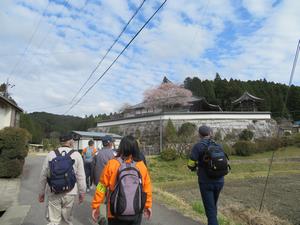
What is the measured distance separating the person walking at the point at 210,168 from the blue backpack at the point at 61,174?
1.60 meters

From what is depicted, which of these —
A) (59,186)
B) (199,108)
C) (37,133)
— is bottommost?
(59,186)

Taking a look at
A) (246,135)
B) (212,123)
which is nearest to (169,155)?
(212,123)

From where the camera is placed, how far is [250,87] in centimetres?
6019

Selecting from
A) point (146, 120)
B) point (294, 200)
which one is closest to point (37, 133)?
point (146, 120)

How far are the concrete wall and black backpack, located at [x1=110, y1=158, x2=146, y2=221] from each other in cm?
3170

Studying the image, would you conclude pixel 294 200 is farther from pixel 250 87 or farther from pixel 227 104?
pixel 250 87

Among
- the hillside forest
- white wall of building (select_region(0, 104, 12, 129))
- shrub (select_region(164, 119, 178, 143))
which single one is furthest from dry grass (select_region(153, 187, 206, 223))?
the hillside forest

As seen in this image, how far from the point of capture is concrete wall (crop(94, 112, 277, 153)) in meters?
35.7

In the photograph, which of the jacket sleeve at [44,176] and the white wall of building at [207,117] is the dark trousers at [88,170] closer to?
the jacket sleeve at [44,176]

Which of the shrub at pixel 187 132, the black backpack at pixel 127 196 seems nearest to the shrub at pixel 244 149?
the shrub at pixel 187 132

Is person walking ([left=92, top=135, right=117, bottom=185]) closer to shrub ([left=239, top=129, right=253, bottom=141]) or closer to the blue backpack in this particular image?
the blue backpack

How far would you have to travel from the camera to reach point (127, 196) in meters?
3.00

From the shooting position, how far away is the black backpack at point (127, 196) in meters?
2.98

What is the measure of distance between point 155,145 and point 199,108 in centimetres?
1723
